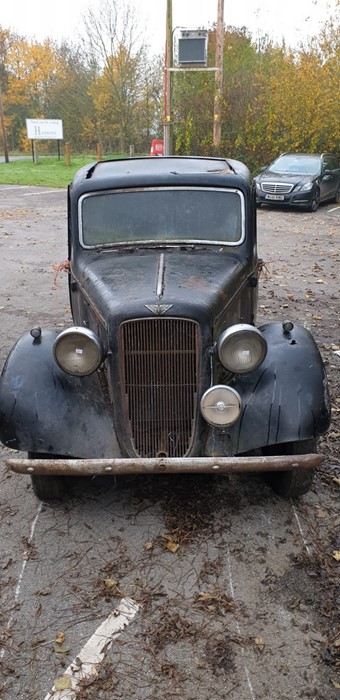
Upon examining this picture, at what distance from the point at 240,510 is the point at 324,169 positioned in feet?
50.2

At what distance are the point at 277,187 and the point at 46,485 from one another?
14295 mm

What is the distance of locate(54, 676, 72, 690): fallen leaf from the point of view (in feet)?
8.44

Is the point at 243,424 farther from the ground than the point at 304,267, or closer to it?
farther from the ground

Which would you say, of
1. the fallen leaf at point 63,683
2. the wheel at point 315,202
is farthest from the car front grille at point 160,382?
the wheel at point 315,202

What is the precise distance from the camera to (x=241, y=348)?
136 inches

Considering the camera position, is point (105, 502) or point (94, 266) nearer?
point (105, 502)

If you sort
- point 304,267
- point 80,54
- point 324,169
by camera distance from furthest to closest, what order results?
point 80,54 < point 324,169 < point 304,267

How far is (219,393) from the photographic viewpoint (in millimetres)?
3301

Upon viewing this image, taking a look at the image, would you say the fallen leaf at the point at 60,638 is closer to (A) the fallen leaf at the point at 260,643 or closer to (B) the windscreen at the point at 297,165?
(A) the fallen leaf at the point at 260,643

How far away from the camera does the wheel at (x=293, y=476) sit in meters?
3.65

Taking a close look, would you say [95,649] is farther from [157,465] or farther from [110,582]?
[157,465]

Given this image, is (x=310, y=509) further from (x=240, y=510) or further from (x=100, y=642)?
(x=100, y=642)

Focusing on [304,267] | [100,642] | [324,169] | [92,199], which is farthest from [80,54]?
[100,642]

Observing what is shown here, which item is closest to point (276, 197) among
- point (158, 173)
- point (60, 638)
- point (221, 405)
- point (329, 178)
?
point (329, 178)
